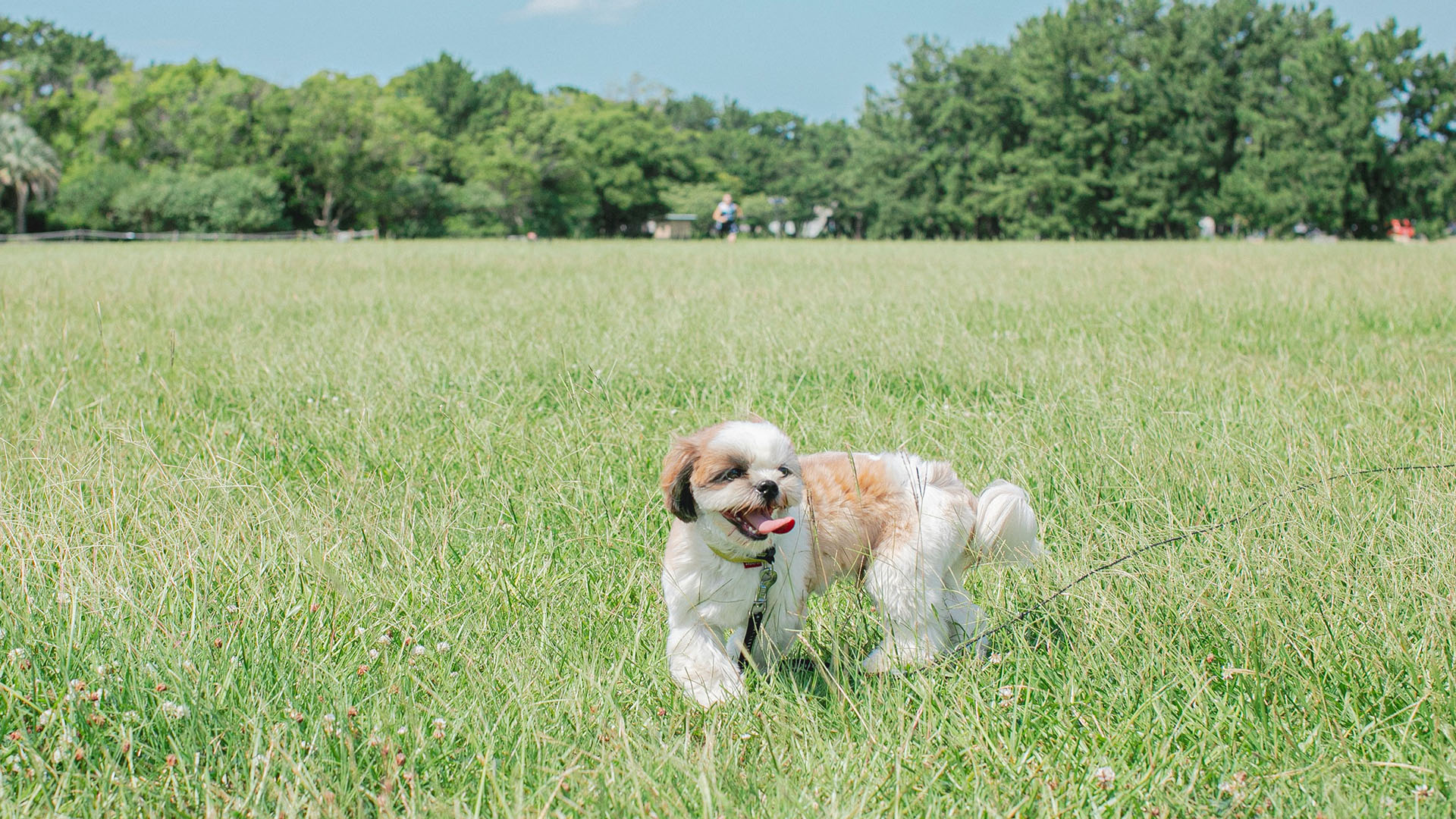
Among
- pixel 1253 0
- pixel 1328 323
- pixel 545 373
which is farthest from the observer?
pixel 1253 0

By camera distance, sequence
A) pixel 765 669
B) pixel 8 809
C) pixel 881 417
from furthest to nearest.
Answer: pixel 881 417 < pixel 765 669 < pixel 8 809

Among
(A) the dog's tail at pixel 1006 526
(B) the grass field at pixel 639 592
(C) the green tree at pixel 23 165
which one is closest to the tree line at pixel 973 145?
(C) the green tree at pixel 23 165

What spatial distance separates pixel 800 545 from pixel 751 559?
6.7 inches

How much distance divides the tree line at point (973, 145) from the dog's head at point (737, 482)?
51.5m

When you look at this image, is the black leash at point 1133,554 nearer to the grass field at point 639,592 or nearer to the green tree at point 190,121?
the grass field at point 639,592

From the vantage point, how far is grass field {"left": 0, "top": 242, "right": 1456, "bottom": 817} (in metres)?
1.79

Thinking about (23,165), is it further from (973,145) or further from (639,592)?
(639,592)

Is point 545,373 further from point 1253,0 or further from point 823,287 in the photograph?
point 1253,0

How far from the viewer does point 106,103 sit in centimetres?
5459

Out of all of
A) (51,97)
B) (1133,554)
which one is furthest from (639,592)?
(51,97)

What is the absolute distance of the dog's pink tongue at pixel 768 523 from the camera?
7.14 feet

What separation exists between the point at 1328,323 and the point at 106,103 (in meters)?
64.2

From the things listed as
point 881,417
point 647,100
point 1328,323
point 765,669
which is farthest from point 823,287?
point 647,100

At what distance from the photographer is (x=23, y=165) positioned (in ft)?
156
